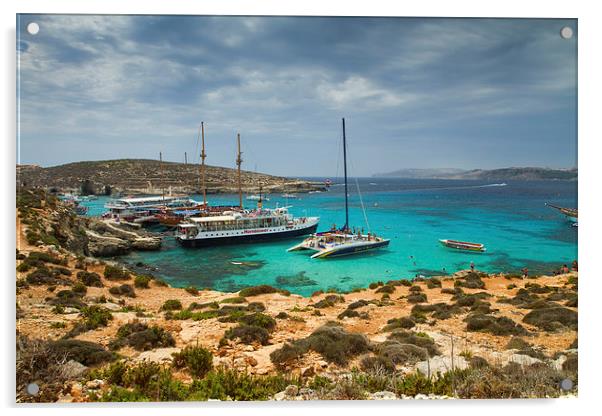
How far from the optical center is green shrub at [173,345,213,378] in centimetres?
379

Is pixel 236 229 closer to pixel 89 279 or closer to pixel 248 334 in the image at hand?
pixel 89 279

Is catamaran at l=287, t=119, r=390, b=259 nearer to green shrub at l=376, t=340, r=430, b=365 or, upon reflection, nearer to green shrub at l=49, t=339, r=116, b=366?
green shrub at l=376, t=340, r=430, b=365

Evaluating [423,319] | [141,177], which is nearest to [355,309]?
[423,319]

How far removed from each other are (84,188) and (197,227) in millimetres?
30565

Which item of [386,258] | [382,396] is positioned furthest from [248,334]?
[386,258]

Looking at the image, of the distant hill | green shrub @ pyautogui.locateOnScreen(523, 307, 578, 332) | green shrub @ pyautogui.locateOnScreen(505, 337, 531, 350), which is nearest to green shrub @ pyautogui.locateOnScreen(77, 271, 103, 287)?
green shrub @ pyautogui.locateOnScreen(505, 337, 531, 350)

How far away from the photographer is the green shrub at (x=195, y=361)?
379 centimetres

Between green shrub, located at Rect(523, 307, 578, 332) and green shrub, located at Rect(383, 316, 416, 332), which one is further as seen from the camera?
green shrub, located at Rect(383, 316, 416, 332)

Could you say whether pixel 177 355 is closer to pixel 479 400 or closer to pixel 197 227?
pixel 479 400

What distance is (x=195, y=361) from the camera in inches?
149

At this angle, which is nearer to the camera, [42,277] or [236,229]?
[42,277]

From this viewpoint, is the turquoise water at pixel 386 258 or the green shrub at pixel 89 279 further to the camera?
the turquoise water at pixel 386 258

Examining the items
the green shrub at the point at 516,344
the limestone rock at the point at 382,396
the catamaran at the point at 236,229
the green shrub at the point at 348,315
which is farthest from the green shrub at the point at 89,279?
the catamaran at the point at 236,229

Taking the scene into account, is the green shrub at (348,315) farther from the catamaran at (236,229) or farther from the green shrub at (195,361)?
the catamaran at (236,229)
